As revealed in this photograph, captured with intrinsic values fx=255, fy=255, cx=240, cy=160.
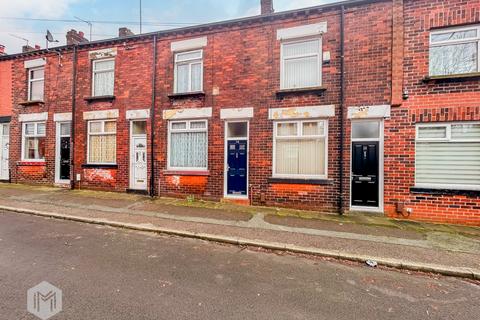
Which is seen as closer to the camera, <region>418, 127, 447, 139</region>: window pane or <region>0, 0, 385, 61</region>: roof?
<region>418, 127, 447, 139</region>: window pane

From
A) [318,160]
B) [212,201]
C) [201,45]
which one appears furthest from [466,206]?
[201,45]

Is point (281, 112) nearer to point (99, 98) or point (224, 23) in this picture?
point (224, 23)

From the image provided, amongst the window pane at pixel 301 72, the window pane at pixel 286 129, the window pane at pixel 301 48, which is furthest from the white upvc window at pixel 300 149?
the window pane at pixel 301 48

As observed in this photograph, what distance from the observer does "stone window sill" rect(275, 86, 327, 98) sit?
27.3 feet

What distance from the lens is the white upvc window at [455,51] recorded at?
7293 mm

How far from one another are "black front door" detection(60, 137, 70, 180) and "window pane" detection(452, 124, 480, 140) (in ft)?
47.6

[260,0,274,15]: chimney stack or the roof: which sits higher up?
[260,0,274,15]: chimney stack

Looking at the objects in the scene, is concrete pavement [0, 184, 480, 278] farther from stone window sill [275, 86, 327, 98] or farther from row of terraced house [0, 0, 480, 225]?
stone window sill [275, 86, 327, 98]

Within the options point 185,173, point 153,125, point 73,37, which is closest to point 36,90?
point 73,37

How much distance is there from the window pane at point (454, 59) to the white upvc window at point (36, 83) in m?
15.9

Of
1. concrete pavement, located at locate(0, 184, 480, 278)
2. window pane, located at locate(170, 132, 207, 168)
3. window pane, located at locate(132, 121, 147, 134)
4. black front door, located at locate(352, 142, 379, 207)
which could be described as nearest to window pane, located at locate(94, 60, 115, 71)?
window pane, located at locate(132, 121, 147, 134)

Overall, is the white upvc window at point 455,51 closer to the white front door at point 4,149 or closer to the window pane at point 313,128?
the window pane at point 313,128

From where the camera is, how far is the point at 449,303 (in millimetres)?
3436

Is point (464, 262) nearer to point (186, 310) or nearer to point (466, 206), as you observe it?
point (466, 206)
